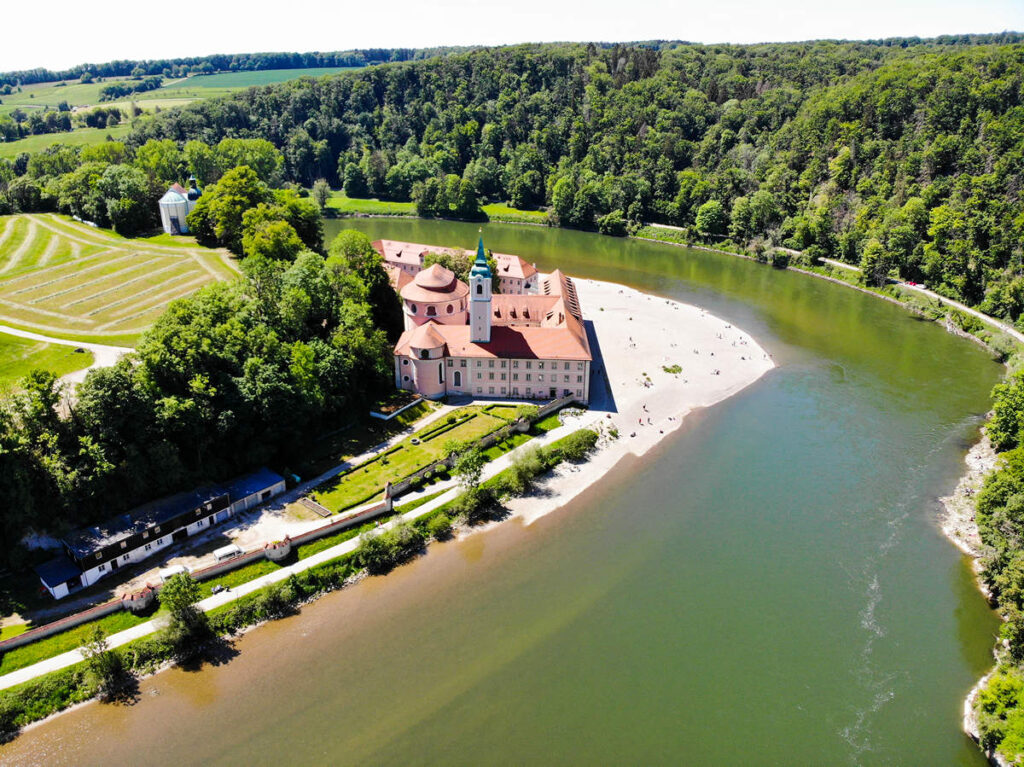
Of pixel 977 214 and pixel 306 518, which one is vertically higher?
pixel 977 214

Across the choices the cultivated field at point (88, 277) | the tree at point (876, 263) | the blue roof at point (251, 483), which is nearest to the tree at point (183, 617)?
the blue roof at point (251, 483)

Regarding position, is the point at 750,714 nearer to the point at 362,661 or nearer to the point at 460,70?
the point at 362,661

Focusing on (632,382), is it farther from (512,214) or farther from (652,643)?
(512,214)

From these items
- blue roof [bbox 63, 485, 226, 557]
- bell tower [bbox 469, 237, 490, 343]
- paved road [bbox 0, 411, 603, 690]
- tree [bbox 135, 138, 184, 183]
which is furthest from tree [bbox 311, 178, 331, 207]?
blue roof [bbox 63, 485, 226, 557]

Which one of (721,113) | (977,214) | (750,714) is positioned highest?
(721,113)

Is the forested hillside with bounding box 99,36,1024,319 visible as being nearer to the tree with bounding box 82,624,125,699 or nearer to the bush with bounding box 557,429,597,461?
the bush with bounding box 557,429,597,461

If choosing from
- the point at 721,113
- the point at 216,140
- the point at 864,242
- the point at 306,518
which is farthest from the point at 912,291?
the point at 216,140

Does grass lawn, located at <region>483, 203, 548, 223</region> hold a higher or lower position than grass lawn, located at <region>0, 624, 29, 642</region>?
higher
